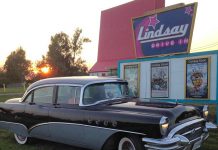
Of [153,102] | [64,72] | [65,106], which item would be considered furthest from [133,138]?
[64,72]

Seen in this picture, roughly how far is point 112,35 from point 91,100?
810 inches

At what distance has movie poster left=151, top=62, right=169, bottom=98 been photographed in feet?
35.0

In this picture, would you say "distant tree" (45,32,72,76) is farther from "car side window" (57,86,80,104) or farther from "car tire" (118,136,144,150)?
"car tire" (118,136,144,150)

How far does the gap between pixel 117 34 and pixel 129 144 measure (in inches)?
831

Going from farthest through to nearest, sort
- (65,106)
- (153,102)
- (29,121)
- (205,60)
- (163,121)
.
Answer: (205,60)
(29,121)
(65,106)
(153,102)
(163,121)

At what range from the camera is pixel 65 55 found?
55406mm

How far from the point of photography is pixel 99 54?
1088 inches

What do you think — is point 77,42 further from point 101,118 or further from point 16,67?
point 101,118

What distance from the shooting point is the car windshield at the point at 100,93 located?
21.3ft

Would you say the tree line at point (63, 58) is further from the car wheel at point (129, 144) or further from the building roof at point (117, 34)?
the car wheel at point (129, 144)

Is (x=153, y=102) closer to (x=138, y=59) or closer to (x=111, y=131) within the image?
(x=111, y=131)

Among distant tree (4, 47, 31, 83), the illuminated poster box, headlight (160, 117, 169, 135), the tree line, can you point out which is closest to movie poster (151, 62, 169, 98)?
the illuminated poster box

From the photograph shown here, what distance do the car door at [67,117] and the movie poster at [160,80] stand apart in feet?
15.2

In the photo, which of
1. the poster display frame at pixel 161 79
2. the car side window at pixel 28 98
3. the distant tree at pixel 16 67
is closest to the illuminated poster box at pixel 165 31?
the poster display frame at pixel 161 79
